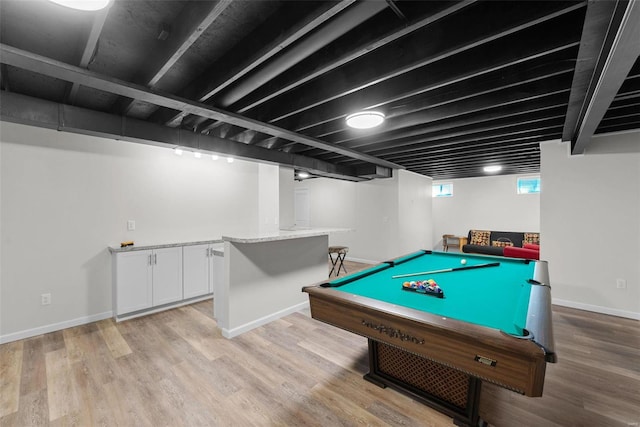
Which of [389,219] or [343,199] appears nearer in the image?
[389,219]

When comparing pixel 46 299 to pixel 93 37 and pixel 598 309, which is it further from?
pixel 598 309

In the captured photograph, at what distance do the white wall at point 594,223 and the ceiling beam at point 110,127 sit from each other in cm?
426

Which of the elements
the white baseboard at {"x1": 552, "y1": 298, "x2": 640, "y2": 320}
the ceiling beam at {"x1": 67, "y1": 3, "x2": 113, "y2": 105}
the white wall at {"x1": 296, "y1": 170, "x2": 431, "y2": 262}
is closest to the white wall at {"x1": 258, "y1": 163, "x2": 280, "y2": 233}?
the white wall at {"x1": 296, "y1": 170, "x2": 431, "y2": 262}

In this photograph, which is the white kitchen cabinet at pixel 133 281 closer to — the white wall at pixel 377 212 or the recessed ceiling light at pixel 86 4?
the recessed ceiling light at pixel 86 4

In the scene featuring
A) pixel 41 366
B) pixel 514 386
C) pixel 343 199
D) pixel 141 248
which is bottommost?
pixel 41 366

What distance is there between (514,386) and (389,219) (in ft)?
18.3

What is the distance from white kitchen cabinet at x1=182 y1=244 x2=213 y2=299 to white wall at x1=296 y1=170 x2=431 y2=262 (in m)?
4.13

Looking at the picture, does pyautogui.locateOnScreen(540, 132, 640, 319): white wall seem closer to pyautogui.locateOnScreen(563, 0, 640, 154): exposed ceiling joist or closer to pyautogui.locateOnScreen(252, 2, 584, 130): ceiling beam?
pyautogui.locateOnScreen(563, 0, 640, 154): exposed ceiling joist

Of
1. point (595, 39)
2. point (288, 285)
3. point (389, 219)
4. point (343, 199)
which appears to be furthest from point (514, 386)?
point (343, 199)

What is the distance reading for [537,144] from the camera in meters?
4.20

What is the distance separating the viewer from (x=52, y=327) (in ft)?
9.75

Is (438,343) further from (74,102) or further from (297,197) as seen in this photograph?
(297,197)

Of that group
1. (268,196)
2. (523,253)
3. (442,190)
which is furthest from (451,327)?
(442,190)

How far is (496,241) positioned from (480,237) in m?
0.39
